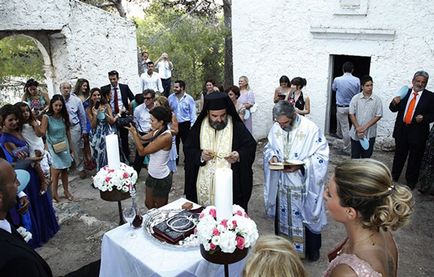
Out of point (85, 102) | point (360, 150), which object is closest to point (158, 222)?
point (85, 102)

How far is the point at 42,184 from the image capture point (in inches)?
195

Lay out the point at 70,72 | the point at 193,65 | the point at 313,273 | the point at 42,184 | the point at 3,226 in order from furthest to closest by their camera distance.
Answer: the point at 193,65, the point at 70,72, the point at 42,184, the point at 313,273, the point at 3,226

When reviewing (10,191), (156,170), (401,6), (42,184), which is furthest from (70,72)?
(401,6)

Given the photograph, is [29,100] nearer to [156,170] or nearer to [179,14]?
[156,170]

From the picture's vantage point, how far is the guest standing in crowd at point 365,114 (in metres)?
6.64

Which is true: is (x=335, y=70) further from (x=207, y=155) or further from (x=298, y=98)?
(x=207, y=155)

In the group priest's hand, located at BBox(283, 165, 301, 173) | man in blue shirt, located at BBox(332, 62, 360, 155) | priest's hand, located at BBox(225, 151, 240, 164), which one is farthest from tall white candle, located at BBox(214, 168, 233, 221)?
man in blue shirt, located at BBox(332, 62, 360, 155)

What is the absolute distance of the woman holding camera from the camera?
22.7 feet

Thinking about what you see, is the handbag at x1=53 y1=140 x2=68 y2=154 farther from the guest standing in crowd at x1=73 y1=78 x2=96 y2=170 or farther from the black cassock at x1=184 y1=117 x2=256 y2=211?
the black cassock at x1=184 y1=117 x2=256 y2=211

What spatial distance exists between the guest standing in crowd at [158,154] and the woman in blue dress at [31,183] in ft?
4.52

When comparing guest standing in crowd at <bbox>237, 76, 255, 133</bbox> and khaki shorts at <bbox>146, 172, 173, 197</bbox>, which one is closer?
khaki shorts at <bbox>146, 172, 173, 197</bbox>

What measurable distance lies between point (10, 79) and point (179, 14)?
290 inches

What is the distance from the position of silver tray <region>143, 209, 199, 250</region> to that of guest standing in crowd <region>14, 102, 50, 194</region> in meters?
2.02

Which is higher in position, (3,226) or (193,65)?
(193,65)
